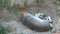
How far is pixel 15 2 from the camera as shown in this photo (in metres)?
5.54

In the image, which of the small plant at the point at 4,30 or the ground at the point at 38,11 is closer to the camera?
the small plant at the point at 4,30

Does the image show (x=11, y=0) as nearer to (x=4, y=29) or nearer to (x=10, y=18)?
(x=10, y=18)

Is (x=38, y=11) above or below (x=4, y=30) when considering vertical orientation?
above

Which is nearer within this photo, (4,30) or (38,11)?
(4,30)

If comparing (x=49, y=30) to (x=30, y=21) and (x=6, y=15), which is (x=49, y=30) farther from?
(x=6, y=15)

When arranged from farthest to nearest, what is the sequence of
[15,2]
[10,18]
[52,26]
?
[15,2] < [10,18] < [52,26]

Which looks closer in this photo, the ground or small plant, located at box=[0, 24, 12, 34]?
small plant, located at box=[0, 24, 12, 34]

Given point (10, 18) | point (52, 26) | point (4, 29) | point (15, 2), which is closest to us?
point (4, 29)

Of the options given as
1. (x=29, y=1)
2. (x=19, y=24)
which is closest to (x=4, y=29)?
(x=19, y=24)

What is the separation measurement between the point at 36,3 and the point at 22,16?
0.71m

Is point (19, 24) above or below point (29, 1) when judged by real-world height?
below

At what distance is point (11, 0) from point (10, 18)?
0.67m

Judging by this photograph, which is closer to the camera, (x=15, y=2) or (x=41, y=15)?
(x=41, y=15)

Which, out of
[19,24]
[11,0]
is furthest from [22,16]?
[11,0]
